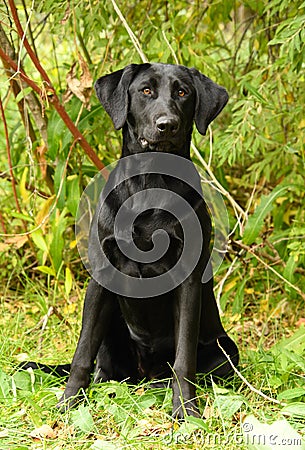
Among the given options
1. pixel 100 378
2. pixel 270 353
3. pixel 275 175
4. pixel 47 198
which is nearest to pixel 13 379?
pixel 100 378

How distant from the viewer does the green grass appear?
8.61ft

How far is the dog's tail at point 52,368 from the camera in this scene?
10.7 feet

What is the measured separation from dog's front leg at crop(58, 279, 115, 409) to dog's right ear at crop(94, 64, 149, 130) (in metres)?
0.67

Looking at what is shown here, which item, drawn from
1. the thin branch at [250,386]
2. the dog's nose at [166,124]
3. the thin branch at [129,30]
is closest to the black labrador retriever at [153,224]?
the dog's nose at [166,124]

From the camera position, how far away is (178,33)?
14.7ft

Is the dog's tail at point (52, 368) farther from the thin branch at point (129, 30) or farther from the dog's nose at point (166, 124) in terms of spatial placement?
the thin branch at point (129, 30)

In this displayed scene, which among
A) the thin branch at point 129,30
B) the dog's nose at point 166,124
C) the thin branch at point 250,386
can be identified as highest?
the thin branch at point 129,30

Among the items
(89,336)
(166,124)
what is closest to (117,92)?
(166,124)

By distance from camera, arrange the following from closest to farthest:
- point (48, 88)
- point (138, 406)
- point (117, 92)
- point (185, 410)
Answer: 1. point (185, 410)
2. point (138, 406)
3. point (117, 92)
4. point (48, 88)

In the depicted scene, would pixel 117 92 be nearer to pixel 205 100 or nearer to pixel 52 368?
pixel 205 100

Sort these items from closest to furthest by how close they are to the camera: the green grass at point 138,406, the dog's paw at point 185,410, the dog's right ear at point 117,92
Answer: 1. the green grass at point 138,406
2. the dog's paw at point 185,410
3. the dog's right ear at point 117,92

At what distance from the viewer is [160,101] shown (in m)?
2.91
